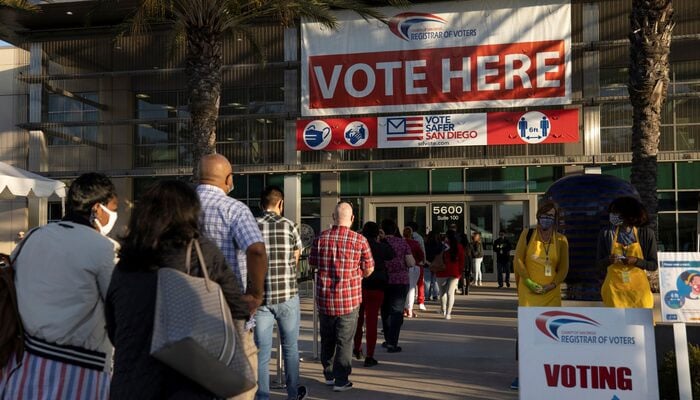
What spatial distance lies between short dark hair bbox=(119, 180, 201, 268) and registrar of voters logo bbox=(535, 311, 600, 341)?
3.38m

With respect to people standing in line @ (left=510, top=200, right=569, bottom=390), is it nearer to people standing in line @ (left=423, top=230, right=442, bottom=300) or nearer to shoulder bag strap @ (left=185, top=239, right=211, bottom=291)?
shoulder bag strap @ (left=185, top=239, right=211, bottom=291)

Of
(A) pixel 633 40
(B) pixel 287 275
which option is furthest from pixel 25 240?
(A) pixel 633 40

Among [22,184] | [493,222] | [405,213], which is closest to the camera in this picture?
[22,184]

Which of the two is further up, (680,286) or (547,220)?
(547,220)

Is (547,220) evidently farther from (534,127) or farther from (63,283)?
(534,127)

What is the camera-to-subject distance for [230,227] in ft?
14.1

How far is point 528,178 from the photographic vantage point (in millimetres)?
23641

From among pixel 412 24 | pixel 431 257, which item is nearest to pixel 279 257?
pixel 431 257

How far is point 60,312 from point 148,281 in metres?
0.66

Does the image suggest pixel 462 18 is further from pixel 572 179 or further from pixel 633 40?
pixel 572 179

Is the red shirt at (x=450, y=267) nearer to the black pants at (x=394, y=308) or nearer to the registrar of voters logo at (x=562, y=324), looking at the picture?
the black pants at (x=394, y=308)

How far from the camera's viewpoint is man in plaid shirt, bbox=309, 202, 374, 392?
708cm

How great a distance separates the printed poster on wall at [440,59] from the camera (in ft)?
69.9

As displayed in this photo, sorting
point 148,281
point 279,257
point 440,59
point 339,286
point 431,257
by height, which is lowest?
point 431,257
